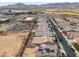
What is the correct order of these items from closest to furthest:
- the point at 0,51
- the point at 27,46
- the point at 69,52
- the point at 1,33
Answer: the point at 69,52 → the point at 0,51 → the point at 27,46 → the point at 1,33

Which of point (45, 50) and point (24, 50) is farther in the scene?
point (24, 50)

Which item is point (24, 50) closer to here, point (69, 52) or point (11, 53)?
point (11, 53)

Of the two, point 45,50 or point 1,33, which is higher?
point 45,50

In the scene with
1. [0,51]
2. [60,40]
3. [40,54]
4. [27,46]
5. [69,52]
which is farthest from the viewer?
[60,40]

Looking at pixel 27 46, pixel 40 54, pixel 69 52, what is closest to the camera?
pixel 40 54

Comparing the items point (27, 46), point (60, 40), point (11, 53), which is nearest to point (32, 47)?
point (27, 46)

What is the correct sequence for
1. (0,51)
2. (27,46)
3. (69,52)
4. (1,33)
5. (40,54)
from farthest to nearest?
(1,33) → (27,46) → (0,51) → (69,52) → (40,54)

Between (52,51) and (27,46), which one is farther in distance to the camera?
(27,46)

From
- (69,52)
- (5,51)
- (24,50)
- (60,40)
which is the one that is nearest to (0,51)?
(5,51)

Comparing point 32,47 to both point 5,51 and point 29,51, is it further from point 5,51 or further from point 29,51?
point 5,51
